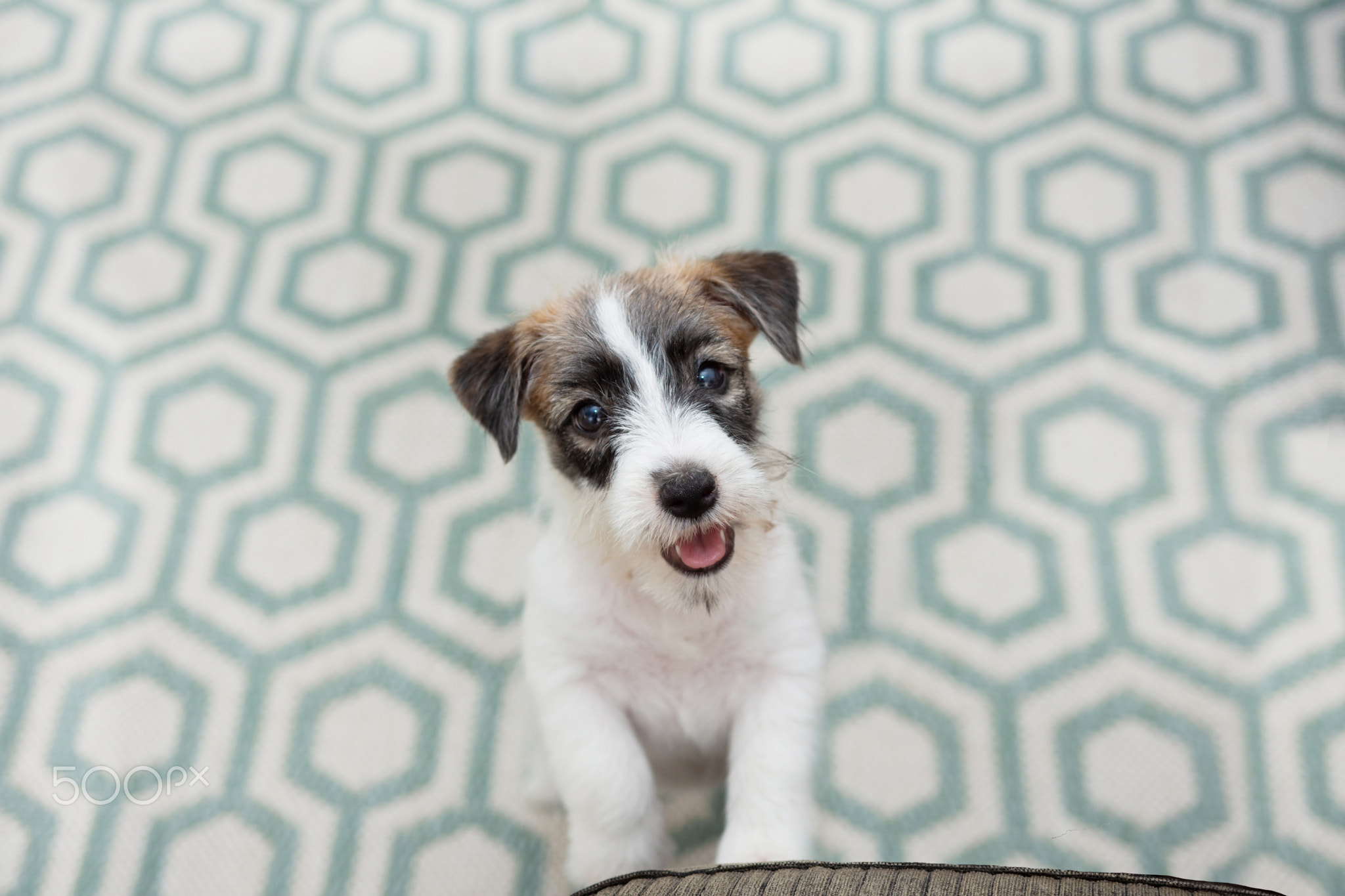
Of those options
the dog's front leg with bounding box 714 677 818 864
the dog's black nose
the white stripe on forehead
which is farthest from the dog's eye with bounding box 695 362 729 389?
the dog's front leg with bounding box 714 677 818 864

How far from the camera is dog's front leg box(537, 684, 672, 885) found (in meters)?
2.12

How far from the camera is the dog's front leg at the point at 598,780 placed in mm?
2115

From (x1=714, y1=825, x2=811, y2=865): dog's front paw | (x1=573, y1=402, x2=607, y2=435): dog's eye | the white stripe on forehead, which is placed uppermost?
the white stripe on forehead

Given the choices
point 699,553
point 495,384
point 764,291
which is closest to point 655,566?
point 699,553

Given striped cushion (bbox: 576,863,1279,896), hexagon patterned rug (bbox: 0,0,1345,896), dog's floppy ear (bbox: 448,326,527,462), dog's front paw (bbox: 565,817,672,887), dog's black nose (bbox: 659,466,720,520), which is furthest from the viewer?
hexagon patterned rug (bbox: 0,0,1345,896)

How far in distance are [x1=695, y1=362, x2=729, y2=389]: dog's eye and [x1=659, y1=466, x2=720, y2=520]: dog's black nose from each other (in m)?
0.26

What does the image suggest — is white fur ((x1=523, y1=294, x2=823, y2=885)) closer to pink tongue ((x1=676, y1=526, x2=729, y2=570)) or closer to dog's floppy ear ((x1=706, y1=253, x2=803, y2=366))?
pink tongue ((x1=676, y1=526, x2=729, y2=570))

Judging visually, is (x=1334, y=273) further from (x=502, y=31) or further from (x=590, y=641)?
(x=502, y=31)

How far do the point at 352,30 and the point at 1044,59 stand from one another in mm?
2441

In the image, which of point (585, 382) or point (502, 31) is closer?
point (585, 382)

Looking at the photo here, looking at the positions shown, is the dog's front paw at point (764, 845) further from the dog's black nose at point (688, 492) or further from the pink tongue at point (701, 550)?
the dog's black nose at point (688, 492)

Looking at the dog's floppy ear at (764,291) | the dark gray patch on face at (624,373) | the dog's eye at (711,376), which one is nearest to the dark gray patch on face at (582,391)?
the dark gray patch on face at (624,373)

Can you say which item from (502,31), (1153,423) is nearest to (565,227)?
(502,31)

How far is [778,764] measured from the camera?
6.93 feet
